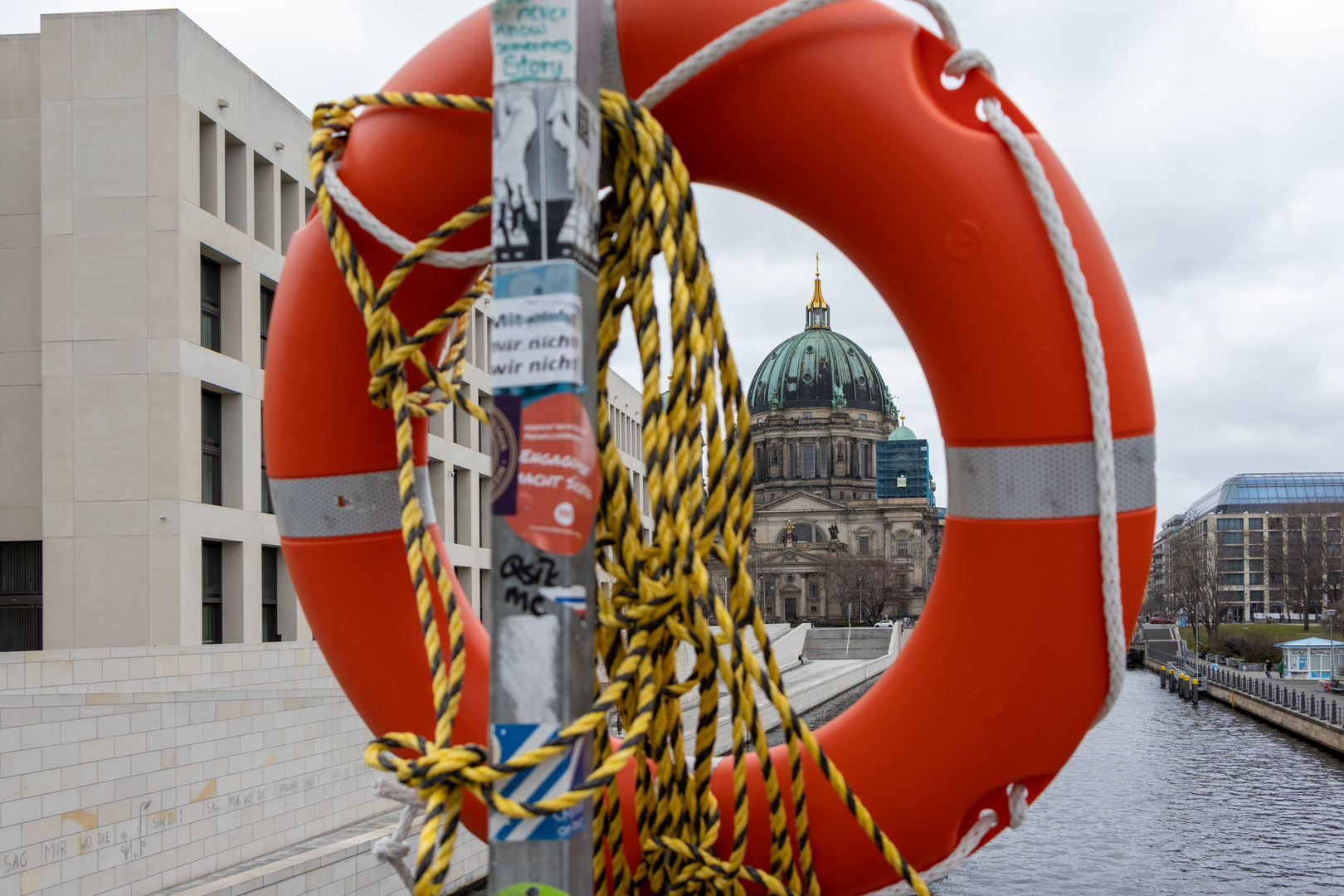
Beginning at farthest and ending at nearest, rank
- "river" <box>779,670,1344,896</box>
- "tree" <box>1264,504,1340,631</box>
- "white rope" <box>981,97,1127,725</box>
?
1. "tree" <box>1264,504,1340,631</box>
2. "river" <box>779,670,1344,896</box>
3. "white rope" <box>981,97,1127,725</box>

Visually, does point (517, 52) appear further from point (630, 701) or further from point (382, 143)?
point (630, 701)

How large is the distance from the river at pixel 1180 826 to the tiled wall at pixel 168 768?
6.91 meters

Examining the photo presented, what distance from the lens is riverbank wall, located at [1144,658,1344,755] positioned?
21.2 m

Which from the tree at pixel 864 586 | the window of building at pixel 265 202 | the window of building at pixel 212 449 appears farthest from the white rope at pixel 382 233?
the tree at pixel 864 586

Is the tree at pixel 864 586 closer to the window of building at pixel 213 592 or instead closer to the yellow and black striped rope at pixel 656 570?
the window of building at pixel 213 592

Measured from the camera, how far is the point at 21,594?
1505 centimetres

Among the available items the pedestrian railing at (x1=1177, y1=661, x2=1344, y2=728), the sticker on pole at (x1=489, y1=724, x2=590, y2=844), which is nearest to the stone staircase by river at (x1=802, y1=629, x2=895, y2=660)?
the pedestrian railing at (x1=1177, y1=661, x2=1344, y2=728)

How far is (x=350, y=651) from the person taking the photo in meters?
2.68

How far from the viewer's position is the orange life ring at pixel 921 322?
228 centimetres

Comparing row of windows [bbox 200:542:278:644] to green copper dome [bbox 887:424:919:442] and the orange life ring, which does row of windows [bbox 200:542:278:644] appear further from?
green copper dome [bbox 887:424:919:442]

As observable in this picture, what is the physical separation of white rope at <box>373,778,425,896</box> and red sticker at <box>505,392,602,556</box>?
0.79 meters

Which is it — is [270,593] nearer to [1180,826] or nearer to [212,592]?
[212,592]

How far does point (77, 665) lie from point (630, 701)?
9202 millimetres

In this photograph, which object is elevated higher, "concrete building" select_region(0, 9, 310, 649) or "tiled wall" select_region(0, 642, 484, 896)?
"concrete building" select_region(0, 9, 310, 649)
